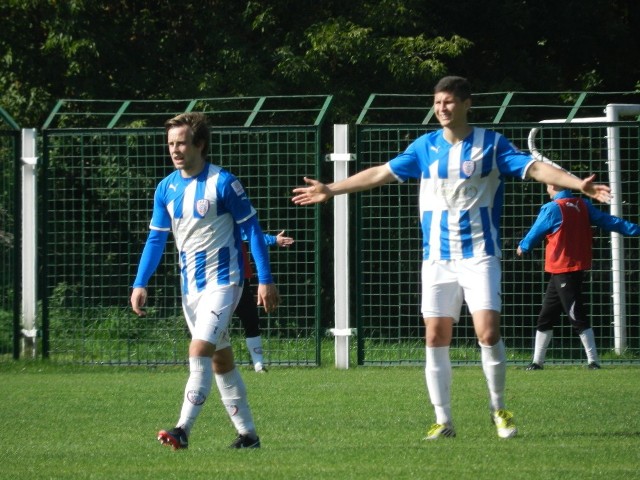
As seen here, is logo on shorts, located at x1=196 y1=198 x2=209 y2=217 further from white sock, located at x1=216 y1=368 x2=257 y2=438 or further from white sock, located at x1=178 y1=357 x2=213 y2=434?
white sock, located at x1=216 y1=368 x2=257 y2=438

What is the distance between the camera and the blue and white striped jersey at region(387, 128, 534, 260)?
810cm

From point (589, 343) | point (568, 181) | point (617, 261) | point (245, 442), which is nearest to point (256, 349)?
point (589, 343)

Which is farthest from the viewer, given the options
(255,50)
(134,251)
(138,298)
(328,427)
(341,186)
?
(255,50)

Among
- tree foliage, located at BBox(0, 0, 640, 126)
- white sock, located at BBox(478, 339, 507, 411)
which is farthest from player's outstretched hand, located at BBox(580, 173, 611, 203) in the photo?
tree foliage, located at BBox(0, 0, 640, 126)

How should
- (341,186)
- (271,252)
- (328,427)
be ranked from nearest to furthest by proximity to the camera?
(341,186)
(328,427)
(271,252)

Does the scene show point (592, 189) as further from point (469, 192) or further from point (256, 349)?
point (256, 349)

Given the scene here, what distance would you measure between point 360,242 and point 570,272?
88.6 inches

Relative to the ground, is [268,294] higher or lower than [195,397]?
higher

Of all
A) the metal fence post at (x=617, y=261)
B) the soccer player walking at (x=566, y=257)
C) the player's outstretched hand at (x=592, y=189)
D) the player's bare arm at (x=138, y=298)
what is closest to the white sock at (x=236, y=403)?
the player's bare arm at (x=138, y=298)

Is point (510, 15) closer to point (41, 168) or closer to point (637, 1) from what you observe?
point (637, 1)

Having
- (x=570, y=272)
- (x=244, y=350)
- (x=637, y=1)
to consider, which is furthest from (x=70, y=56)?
(x=637, y=1)

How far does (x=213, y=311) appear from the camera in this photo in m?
7.64

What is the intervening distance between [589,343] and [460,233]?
18.4 feet

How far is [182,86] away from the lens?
20.0 meters
